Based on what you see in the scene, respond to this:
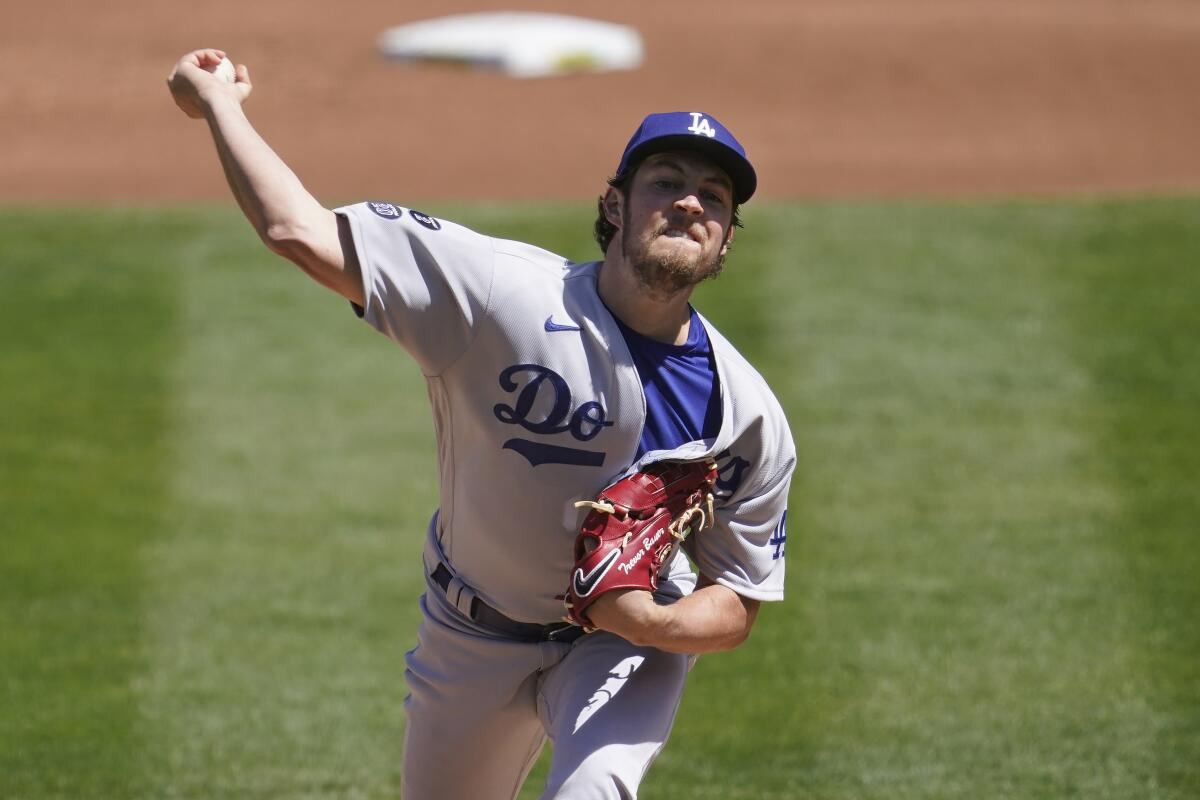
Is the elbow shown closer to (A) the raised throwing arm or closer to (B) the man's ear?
(A) the raised throwing arm

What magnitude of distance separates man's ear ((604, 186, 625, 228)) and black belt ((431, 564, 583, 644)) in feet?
3.18

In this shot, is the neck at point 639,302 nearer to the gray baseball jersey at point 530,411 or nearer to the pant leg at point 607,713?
the gray baseball jersey at point 530,411

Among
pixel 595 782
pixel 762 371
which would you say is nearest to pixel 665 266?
pixel 595 782

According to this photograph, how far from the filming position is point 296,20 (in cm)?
1543

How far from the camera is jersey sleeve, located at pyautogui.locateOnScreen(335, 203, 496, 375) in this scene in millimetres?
3592

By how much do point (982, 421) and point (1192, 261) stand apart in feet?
8.26

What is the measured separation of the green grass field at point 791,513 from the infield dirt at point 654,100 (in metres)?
1.09

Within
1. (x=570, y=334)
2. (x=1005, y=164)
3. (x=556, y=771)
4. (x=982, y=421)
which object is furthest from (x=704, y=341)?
(x=1005, y=164)

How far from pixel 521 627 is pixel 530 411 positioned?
0.62 metres

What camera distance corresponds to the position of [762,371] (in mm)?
9234

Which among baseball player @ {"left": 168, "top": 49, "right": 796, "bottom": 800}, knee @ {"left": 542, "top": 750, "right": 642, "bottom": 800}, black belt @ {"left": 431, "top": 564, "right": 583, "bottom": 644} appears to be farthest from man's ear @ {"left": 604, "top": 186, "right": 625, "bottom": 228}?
knee @ {"left": 542, "top": 750, "right": 642, "bottom": 800}

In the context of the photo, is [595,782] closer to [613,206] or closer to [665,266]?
[665,266]

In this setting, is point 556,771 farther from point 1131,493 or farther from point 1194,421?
point 1194,421

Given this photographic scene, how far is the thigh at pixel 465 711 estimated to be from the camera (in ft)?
13.4
